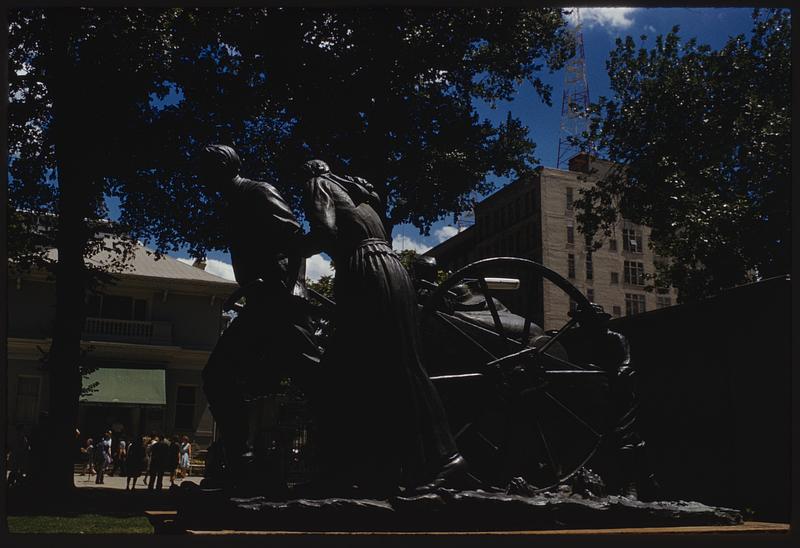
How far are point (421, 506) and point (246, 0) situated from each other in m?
3.63

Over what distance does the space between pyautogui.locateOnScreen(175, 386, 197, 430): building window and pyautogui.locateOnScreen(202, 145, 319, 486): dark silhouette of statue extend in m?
28.7

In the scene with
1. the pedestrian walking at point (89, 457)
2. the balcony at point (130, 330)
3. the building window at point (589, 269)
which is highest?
the building window at point (589, 269)

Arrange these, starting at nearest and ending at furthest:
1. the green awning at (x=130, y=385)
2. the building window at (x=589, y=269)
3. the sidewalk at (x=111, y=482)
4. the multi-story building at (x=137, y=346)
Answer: the sidewalk at (x=111, y=482), the multi-story building at (x=137, y=346), the green awning at (x=130, y=385), the building window at (x=589, y=269)

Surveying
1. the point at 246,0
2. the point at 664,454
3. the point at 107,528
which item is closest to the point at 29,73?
the point at 107,528

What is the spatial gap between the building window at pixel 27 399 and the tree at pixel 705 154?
72.4 ft

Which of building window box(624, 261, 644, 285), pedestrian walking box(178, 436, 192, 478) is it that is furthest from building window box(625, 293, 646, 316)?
pedestrian walking box(178, 436, 192, 478)

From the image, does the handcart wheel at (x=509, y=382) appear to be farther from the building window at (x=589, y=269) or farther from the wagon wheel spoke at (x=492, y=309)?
the building window at (x=589, y=269)

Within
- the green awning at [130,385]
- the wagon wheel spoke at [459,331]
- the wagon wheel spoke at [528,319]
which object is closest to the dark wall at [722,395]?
the wagon wheel spoke at [528,319]

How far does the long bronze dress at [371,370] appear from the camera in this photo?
5.59 meters

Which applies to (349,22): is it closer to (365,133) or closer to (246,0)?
(365,133)

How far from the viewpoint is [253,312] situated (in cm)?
641

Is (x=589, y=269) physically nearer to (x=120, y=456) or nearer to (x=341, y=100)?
(x=120, y=456)

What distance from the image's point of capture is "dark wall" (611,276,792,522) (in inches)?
363

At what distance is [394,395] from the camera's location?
18.6 ft
